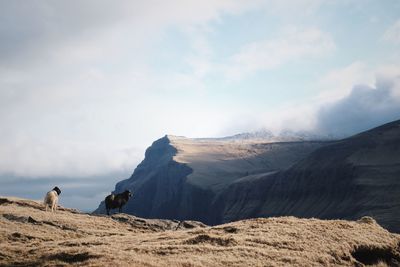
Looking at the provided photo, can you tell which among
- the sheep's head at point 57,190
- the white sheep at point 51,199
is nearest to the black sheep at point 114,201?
the sheep's head at point 57,190

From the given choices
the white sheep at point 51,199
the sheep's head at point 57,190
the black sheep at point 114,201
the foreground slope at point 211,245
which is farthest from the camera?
the black sheep at point 114,201

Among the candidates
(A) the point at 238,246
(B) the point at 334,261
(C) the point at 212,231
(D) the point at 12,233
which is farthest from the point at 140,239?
(B) the point at 334,261

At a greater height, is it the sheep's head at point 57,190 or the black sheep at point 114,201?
the sheep's head at point 57,190

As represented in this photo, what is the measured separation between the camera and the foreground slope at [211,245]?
81.2ft

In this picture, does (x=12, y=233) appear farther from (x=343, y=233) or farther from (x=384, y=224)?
(x=384, y=224)

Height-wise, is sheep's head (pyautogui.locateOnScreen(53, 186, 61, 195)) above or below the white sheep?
above

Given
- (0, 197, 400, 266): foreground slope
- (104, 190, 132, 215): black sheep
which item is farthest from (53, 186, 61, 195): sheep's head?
(0, 197, 400, 266): foreground slope

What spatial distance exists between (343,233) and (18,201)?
127ft

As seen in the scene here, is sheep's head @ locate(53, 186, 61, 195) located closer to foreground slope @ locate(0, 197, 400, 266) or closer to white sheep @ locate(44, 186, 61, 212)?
white sheep @ locate(44, 186, 61, 212)

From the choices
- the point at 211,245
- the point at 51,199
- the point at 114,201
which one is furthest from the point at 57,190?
the point at 211,245

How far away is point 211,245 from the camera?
1111 inches

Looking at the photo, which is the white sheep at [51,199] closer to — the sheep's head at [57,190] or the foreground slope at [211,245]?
the sheep's head at [57,190]

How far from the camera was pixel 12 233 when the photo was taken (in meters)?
34.7

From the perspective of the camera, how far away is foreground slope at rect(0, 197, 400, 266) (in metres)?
24.8
